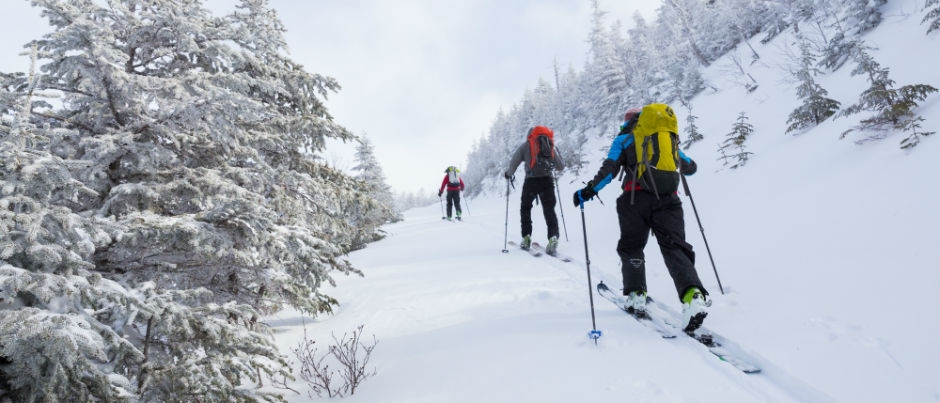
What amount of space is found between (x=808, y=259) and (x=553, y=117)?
148 feet

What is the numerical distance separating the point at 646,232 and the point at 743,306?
3.97 ft

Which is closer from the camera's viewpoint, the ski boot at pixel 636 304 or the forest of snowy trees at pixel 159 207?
the forest of snowy trees at pixel 159 207

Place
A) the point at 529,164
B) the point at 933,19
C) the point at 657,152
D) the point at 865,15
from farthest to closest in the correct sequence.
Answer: the point at 865,15, the point at 933,19, the point at 529,164, the point at 657,152

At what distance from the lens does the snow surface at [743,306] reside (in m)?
2.83

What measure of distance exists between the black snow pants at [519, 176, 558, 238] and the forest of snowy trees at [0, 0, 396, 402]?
321 cm

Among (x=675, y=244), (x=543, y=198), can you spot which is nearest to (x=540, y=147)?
(x=543, y=198)

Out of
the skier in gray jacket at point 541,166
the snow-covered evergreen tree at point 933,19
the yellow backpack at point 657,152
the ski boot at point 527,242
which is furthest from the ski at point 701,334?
the snow-covered evergreen tree at point 933,19

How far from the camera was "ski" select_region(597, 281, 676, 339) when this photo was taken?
3765mm

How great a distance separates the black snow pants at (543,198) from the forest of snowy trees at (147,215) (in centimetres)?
321

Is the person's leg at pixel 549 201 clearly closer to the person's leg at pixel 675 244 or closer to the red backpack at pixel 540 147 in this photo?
the red backpack at pixel 540 147

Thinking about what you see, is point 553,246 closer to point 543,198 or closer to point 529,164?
point 543,198

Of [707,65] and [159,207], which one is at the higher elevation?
[707,65]

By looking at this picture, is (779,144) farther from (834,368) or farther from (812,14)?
(812,14)

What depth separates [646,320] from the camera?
13.4 feet
